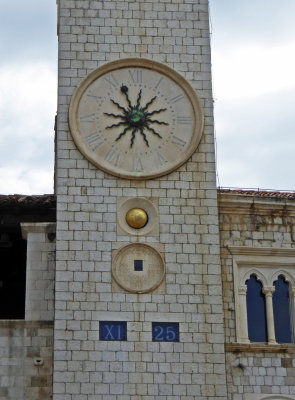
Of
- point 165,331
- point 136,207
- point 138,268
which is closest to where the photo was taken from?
point 165,331

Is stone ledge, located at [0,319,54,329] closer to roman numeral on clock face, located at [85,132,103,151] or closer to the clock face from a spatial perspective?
the clock face

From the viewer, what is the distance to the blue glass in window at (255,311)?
66.3 ft

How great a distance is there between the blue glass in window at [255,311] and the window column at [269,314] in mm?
135

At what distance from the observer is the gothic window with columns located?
66.3 feet

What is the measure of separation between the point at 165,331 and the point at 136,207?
2.48 metres

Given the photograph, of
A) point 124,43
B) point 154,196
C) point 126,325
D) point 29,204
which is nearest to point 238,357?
point 126,325

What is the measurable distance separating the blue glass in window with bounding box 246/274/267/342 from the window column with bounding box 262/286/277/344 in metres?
0.13

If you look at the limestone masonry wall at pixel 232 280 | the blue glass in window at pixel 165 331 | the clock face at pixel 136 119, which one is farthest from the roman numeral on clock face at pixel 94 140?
the blue glass in window at pixel 165 331

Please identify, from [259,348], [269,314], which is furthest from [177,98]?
[259,348]

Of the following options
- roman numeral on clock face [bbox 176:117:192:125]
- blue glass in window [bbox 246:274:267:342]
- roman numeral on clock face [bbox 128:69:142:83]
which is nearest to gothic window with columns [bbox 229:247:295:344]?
blue glass in window [bbox 246:274:267:342]

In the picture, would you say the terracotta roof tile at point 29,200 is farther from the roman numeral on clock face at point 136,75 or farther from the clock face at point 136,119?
the roman numeral on clock face at point 136,75

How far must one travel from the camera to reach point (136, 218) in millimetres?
20047

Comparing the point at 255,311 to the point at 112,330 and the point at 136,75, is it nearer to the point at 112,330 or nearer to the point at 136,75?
the point at 112,330

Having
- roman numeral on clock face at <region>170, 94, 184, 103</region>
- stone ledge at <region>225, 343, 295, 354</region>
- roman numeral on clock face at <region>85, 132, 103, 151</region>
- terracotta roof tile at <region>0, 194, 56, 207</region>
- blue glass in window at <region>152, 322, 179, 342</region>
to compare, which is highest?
roman numeral on clock face at <region>170, 94, 184, 103</region>
